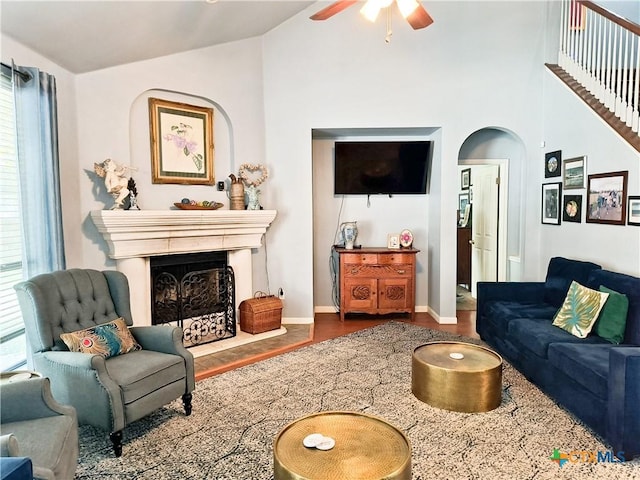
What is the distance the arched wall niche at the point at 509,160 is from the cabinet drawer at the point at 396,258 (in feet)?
4.60

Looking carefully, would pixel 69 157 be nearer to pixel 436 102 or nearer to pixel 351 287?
pixel 351 287

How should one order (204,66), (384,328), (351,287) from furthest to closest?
(351,287) < (384,328) < (204,66)

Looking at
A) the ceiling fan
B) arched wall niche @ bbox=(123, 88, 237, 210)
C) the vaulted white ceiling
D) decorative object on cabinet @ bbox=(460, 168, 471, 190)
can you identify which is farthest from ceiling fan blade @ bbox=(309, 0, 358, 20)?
decorative object on cabinet @ bbox=(460, 168, 471, 190)

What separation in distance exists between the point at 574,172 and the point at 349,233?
2542 millimetres

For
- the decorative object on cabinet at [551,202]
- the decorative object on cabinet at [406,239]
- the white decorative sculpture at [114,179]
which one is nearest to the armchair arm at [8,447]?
the white decorative sculpture at [114,179]

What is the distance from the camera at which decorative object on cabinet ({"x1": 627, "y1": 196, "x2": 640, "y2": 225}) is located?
137 inches

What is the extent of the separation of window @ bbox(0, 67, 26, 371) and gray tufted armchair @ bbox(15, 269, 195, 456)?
212mm

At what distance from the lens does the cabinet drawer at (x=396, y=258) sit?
5.33 metres

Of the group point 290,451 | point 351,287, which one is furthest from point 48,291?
point 351,287

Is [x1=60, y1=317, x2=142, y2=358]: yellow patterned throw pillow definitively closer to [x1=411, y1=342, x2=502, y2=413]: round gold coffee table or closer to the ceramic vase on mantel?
[x1=411, y1=342, x2=502, y2=413]: round gold coffee table

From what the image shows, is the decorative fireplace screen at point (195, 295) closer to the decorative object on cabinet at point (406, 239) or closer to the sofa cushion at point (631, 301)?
the decorative object on cabinet at point (406, 239)

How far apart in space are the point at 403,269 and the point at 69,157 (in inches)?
145

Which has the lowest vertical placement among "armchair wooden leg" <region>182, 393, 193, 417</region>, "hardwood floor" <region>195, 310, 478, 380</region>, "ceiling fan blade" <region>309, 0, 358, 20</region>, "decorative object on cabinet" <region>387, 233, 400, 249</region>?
"hardwood floor" <region>195, 310, 478, 380</region>

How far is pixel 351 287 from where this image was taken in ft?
17.7
